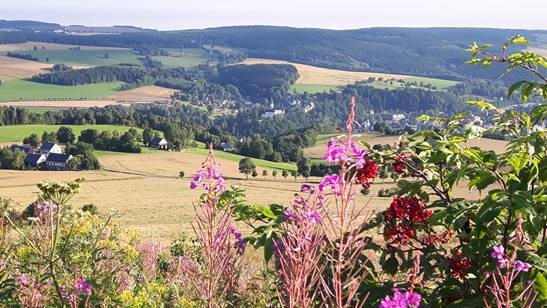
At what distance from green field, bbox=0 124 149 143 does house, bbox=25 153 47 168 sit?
13.0 metres

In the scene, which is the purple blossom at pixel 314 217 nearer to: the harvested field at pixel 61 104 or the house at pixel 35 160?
the house at pixel 35 160

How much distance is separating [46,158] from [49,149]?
2991 mm

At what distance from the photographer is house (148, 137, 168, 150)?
115188 millimetres

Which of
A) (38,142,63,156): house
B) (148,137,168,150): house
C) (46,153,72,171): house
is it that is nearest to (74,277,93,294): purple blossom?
(46,153,72,171): house

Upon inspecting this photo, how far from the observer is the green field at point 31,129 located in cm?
11331

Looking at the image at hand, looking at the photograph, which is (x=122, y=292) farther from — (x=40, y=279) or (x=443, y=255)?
(x=443, y=255)

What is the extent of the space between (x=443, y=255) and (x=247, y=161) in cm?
9123

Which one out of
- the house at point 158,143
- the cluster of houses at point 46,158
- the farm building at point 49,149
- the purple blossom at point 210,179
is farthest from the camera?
the house at point 158,143

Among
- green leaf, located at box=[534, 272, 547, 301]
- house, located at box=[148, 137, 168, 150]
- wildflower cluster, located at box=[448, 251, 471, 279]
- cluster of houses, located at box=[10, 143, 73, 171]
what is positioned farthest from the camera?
house, located at box=[148, 137, 168, 150]

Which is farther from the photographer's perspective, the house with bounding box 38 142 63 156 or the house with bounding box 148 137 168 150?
the house with bounding box 148 137 168 150

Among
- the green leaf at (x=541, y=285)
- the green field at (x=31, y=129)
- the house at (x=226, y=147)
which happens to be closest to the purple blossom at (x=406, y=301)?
the green leaf at (x=541, y=285)

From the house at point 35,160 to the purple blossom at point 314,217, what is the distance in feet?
341

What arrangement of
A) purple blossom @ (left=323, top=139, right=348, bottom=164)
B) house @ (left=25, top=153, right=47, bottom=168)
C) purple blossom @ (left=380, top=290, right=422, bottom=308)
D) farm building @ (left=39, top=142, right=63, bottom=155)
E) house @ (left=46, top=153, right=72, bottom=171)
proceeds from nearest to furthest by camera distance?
purple blossom @ (left=380, top=290, right=422, bottom=308) < purple blossom @ (left=323, top=139, right=348, bottom=164) < house @ (left=46, top=153, right=72, bottom=171) < house @ (left=25, top=153, right=47, bottom=168) < farm building @ (left=39, top=142, right=63, bottom=155)

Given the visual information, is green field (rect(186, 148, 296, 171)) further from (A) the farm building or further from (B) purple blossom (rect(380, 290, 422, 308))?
(B) purple blossom (rect(380, 290, 422, 308))
